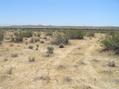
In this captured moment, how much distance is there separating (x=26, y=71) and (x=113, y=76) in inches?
176

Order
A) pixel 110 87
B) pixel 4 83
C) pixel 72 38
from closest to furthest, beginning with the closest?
pixel 110 87
pixel 4 83
pixel 72 38

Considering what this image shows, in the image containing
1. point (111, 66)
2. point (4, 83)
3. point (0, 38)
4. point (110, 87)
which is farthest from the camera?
point (0, 38)

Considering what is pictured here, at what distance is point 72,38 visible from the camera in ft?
75.4

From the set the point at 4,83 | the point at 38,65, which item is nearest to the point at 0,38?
the point at 38,65

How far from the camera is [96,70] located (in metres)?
7.85

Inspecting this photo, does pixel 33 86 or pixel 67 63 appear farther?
pixel 67 63

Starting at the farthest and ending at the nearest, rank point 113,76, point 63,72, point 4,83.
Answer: point 63,72
point 113,76
point 4,83

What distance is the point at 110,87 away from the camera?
19.2 ft

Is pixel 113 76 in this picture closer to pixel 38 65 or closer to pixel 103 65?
pixel 103 65

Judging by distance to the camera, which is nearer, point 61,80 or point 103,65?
point 61,80

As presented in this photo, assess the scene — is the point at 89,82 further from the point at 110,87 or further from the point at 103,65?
the point at 103,65

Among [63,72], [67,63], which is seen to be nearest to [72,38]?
[67,63]

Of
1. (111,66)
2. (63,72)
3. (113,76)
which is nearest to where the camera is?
(113,76)

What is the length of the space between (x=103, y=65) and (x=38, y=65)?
3951mm
